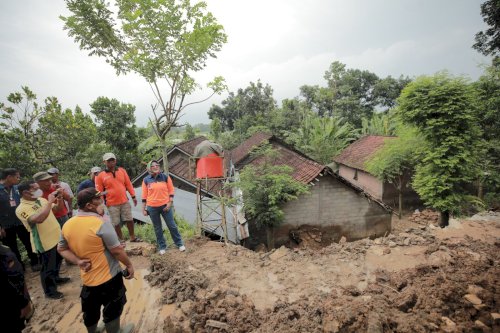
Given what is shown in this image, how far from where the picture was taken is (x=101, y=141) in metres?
14.6

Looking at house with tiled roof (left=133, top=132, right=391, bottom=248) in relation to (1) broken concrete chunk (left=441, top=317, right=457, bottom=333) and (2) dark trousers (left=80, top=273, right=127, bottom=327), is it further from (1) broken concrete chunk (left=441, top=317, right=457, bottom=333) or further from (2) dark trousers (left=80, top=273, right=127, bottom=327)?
(2) dark trousers (left=80, top=273, right=127, bottom=327)

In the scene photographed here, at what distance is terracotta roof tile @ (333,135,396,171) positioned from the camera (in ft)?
56.7

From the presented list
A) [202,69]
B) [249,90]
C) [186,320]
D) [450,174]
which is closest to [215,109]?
[249,90]

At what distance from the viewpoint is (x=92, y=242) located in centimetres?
251

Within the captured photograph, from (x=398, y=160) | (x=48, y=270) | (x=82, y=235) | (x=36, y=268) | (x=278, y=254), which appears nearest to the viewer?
(x=82, y=235)

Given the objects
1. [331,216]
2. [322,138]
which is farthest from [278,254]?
[322,138]

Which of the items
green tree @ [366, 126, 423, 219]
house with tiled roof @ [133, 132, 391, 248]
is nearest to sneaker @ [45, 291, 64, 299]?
house with tiled roof @ [133, 132, 391, 248]

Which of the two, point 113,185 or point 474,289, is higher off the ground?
point 113,185

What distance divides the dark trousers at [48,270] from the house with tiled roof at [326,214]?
6.91 m

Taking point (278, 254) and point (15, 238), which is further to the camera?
point (278, 254)

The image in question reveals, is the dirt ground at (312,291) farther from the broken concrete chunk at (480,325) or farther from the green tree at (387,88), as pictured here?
the green tree at (387,88)

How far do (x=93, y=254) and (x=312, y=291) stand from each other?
318 cm

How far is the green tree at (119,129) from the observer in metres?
14.7

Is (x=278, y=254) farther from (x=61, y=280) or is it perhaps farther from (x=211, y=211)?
(x=211, y=211)
